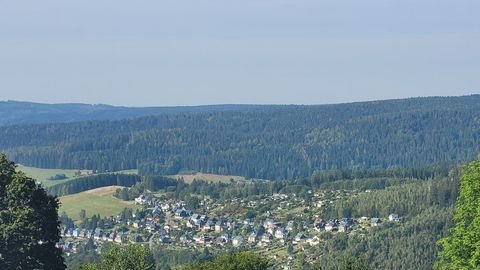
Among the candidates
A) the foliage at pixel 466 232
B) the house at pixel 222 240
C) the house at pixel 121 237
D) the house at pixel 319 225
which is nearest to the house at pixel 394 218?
the house at pixel 319 225

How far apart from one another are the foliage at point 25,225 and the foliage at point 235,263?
Answer: 415 inches

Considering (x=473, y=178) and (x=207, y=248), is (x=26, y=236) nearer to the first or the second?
(x=473, y=178)

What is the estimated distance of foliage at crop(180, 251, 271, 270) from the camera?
186 ft

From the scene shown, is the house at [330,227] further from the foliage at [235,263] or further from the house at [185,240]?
the foliage at [235,263]

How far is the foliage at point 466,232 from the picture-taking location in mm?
38106

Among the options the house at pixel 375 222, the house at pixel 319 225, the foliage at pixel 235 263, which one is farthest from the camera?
the house at pixel 319 225

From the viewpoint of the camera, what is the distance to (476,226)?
3809cm

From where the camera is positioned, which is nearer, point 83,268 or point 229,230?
point 83,268

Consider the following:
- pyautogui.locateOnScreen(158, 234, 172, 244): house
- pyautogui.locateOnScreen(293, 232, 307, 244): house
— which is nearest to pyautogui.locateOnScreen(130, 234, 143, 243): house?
pyautogui.locateOnScreen(158, 234, 172, 244): house

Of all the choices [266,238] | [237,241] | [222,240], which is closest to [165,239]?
[222,240]

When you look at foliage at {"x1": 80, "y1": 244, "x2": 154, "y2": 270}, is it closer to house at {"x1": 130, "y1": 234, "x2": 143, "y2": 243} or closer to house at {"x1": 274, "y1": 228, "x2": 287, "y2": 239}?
house at {"x1": 274, "y1": 228, "x2": 287, "y2": 239}

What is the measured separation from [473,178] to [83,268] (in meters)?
19.0

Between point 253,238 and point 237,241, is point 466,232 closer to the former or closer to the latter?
point 237,241

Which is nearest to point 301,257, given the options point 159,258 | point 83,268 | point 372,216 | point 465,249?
point 159,258
